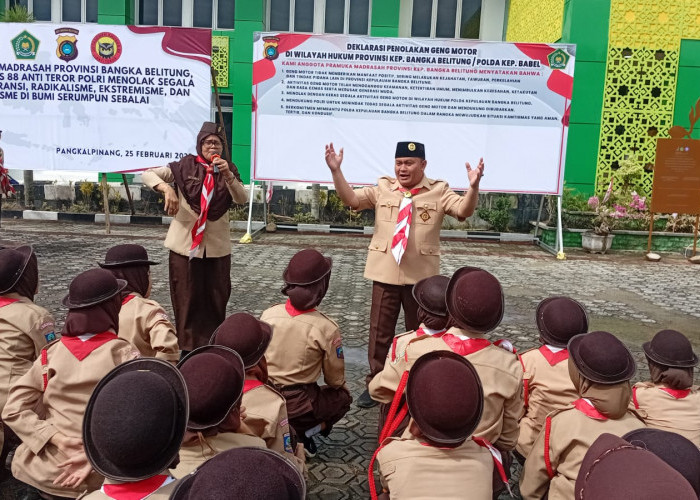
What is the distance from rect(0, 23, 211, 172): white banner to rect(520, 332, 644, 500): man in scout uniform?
816cm

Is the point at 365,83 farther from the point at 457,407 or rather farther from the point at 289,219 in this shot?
the point at 457,407

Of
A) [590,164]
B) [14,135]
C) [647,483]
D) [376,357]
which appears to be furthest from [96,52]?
[647,483]

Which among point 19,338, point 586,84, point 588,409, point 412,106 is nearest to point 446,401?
point 588,409

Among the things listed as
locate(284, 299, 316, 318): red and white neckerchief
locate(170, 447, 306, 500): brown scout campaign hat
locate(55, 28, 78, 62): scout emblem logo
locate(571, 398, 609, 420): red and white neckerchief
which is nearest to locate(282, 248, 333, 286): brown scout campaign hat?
locate(284, 299, 316, 318): red and white neckerchief

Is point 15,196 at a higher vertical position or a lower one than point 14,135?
lower

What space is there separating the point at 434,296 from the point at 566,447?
36.8 inches

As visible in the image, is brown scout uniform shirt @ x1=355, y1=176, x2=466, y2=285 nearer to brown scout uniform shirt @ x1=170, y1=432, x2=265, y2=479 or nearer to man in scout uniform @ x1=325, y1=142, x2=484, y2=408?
man in scout uniform @ x1=325, y1=142, x2=484, y2=408

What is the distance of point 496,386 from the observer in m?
2.29

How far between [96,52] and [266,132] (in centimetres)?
288

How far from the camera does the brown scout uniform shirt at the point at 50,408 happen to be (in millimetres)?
2168

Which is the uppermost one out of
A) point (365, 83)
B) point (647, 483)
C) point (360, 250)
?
point (365, 83)

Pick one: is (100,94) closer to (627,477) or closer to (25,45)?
(25,45)

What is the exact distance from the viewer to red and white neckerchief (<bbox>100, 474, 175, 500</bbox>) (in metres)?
1.46

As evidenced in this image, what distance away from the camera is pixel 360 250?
31.3 feet
